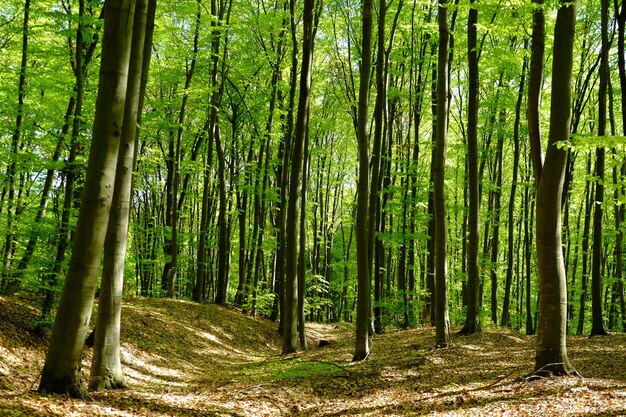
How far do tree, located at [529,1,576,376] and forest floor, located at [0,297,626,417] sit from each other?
1.36 ft

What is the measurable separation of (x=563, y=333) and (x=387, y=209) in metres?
11.2

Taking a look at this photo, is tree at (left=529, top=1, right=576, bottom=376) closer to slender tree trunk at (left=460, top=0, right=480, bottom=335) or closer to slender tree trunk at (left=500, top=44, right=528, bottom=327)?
slender tree trunk at (left=460, top=0, right=480, bottom=335)

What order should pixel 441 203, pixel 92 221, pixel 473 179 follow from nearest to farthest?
pixel 92 221, pixel 441 203, pixel 473 179

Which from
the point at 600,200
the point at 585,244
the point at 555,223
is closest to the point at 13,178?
the point at 555,223

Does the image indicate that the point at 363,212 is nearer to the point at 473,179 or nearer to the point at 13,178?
the point at 473,179

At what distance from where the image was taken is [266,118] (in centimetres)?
2178

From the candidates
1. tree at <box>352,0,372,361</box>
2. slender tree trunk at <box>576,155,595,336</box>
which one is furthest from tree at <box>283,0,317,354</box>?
slender tree trunk at <box>576,155,595,336</box>

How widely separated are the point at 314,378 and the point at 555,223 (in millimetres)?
5247

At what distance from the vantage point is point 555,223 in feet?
24.9

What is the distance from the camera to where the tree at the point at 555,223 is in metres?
7.56

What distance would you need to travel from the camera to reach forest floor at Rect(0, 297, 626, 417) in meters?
6.31

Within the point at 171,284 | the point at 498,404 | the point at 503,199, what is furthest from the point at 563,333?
the point at 503,199

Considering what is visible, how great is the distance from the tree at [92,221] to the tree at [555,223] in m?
6.27

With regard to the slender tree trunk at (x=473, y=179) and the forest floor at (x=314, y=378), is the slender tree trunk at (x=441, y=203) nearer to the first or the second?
the forest floor at (x=314, y=378)
